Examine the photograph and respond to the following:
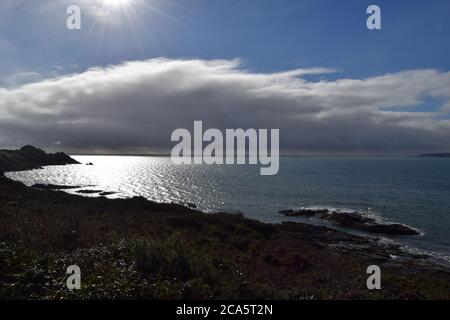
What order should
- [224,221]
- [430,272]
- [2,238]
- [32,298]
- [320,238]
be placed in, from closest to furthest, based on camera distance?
[32,298]
[2,238]
[430,272]
[224,221]
[320,238]

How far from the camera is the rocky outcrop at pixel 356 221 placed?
48.9 metres

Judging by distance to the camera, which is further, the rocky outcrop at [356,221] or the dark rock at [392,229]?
the rocky outcrop at [356,221]

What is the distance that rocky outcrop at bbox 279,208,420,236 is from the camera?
4885cm

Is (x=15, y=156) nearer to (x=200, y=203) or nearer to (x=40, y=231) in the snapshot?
(x=200, y=203)

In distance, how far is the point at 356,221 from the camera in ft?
181

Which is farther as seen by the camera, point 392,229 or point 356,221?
point 356,221

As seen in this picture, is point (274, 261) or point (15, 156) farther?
point (15, 156)

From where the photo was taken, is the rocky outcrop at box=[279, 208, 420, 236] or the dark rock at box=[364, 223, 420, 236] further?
the rocky outcrop at box=[279, 208, 420, 236]

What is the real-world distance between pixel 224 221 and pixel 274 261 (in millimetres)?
20272

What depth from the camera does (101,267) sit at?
11578 mm
